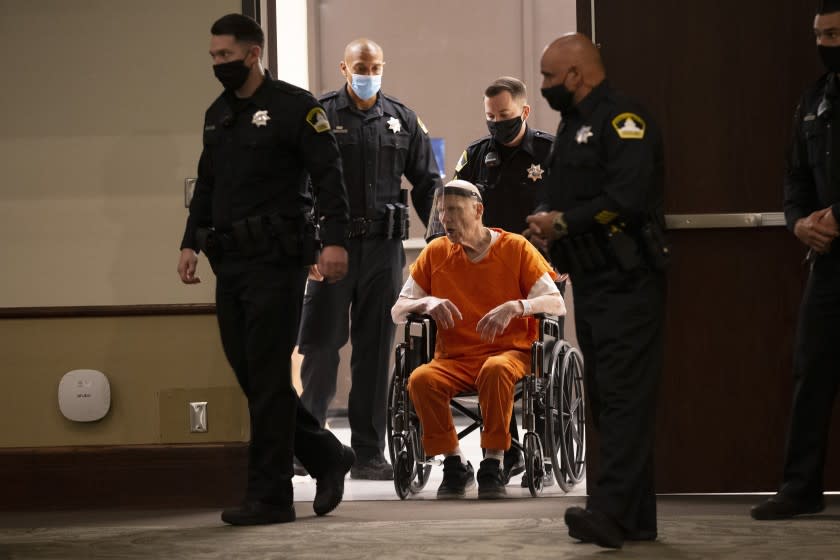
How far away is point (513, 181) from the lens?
5277 mm

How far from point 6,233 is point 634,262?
90.5 inches

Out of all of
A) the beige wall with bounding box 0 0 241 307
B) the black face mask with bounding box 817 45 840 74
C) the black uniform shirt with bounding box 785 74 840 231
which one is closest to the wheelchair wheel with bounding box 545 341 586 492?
the black uniform shirt with bounding box 785 74 840 231

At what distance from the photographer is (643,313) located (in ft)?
10.7

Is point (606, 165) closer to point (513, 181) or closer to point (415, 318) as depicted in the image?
point (415, 318)

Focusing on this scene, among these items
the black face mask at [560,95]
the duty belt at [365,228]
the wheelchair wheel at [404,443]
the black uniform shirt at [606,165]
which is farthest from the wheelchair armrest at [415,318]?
the black face mask at [560,95]

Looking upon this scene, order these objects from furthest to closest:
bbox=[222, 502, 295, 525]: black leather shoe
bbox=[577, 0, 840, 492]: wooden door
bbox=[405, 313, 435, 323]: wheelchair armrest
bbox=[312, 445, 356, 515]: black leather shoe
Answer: bbox=[405, 313, 435, 323]: wheelchair armrest → bbox=[577, 0, 840, 492]: wooden door → bbox=[312, 445, 356, 515]: black leather shoe → bbox=[222, 502, 295, 525]: black leather shoe

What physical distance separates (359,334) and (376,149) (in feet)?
2.37

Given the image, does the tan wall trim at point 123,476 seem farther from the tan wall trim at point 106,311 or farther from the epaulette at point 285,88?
the epaulette at point 285,88

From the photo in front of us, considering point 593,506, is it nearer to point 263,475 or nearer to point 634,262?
point 634,262

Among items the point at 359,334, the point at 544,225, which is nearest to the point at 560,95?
the point at 544,225

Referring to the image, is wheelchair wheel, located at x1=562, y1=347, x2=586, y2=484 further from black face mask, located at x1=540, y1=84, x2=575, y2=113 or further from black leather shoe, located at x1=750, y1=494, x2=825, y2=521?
black face mask, located at x1=540, y1=84, x2=575, y2=113

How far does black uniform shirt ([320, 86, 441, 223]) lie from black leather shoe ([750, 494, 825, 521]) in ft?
6.68

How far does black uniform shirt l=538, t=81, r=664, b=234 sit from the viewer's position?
126 inches

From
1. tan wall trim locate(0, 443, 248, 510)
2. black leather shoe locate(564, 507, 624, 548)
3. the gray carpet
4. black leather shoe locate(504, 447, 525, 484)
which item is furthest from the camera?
black leather shoe locate(504, 447, 525, 484)
